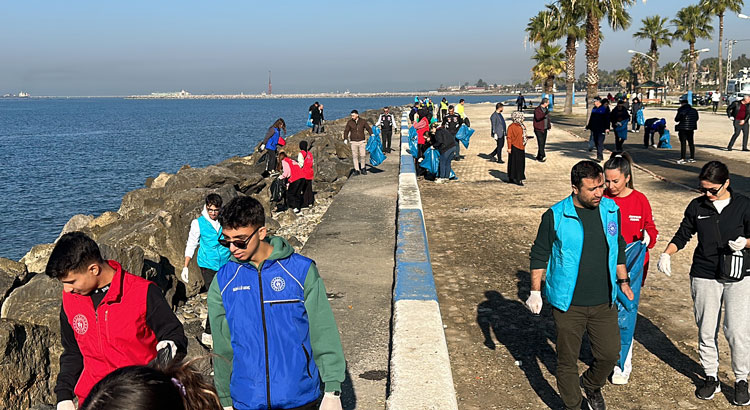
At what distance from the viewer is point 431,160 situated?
658 inches

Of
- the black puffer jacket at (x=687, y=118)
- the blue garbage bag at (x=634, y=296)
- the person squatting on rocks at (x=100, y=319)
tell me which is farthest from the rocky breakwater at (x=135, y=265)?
the black puffer jacket at (x=687, y=118)

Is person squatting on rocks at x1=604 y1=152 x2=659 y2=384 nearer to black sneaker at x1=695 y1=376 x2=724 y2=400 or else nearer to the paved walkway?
black sneaker at x1=695 y1=376 x2=724 y2=400

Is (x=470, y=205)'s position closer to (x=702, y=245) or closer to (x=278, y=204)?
(x=278, y=204)

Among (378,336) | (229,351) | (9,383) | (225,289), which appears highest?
(225,289)

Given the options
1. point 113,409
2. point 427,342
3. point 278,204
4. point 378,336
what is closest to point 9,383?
point 378,336

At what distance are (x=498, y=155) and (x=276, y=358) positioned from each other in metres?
17.6

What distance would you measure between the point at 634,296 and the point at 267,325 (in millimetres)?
3127

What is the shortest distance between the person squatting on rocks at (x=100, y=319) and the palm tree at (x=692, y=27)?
6634 cm

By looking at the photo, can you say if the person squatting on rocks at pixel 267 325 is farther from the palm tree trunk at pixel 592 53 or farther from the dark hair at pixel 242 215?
the palm tree trunk at pixel 592 53

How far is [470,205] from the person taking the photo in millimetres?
13281

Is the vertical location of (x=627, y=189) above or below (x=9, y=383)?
above

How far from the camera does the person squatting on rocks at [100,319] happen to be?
3357 mm

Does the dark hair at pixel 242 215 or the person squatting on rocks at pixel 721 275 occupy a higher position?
the dark hair at pixel 242 215

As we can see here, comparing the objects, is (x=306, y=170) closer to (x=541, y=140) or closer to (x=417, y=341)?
(x=541, y=140)
